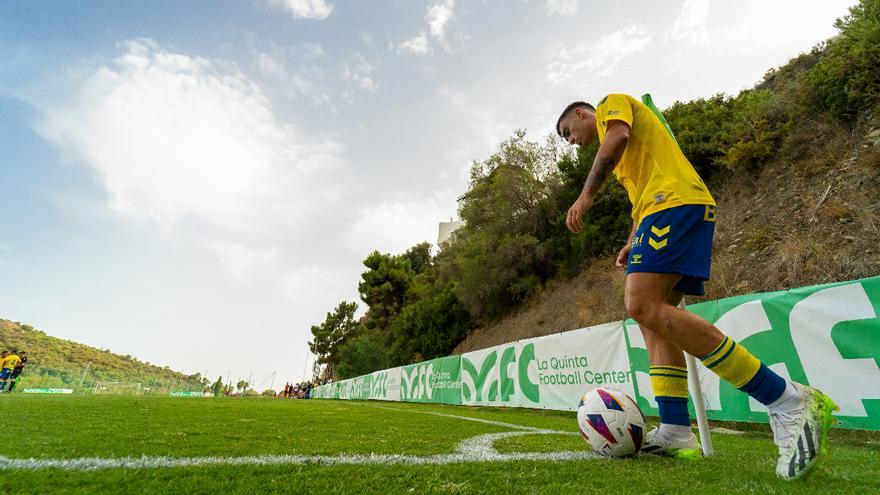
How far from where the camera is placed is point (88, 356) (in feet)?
159

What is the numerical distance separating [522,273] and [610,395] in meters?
15.4

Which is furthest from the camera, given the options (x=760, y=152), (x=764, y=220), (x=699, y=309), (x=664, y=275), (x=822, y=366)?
(x=760, y=152)

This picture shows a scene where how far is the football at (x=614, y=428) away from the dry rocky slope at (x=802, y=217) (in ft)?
19.9

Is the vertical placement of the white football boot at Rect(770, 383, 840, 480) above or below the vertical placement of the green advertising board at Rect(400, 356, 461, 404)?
below

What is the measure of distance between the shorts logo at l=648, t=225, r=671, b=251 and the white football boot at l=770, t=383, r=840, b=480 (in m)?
0.84

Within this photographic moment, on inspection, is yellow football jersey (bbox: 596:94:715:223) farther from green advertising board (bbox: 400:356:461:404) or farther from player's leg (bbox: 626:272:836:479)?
green advertising board (bbox: 400:356:461:404)

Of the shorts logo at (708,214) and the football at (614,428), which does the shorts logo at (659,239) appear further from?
the football at (614,428)

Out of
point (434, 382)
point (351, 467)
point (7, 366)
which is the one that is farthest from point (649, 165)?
point (7, 366)

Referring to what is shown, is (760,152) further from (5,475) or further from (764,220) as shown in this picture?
(5,475)

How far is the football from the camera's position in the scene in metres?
2.19

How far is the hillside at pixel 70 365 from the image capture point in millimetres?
27906

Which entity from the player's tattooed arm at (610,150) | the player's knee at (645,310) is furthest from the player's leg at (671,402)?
the player's tattooed arm at (610,150)

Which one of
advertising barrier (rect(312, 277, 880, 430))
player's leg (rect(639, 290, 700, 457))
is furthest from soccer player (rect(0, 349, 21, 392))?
player's leg (rect(639, 290, 700, 457))

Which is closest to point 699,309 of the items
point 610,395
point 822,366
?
point 822,366
